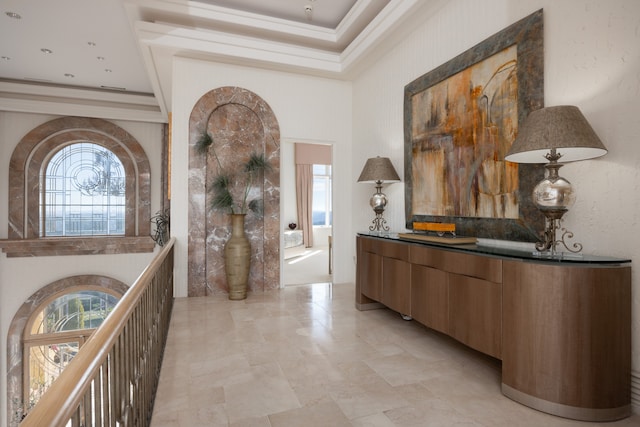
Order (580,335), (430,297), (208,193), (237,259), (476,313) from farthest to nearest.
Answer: (208,193) → (237,259) → (430,297) → (476,313) → (580,335)

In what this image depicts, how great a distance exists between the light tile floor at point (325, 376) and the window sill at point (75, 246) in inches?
→ 168

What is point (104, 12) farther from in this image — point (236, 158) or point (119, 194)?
point (119, 194)

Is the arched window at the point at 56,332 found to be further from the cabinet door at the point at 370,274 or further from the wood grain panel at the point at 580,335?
the wood grain panel at the point at 580,335

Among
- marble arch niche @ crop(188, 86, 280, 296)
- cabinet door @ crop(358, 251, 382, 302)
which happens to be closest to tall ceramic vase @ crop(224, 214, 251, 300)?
marble arch niche @ crop(188, 86, 280, 296)

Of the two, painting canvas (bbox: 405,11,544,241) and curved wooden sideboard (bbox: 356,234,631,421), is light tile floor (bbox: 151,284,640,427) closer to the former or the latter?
curved wooden sideboard (bbox: 356,234,631,421)

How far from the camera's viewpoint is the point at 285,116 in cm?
565

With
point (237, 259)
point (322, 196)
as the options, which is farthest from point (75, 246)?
point (322, 196)

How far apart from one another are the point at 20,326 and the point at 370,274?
7.23m

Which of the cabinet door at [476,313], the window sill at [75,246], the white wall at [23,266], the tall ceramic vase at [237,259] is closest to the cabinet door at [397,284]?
the cabinet door at [476,313]

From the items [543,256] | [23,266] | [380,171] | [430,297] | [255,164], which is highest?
[255,164]

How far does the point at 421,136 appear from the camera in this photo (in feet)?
13.7

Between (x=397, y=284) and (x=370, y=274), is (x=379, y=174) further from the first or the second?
(x=397, y=284)

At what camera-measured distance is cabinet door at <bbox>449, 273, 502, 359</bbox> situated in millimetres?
2441

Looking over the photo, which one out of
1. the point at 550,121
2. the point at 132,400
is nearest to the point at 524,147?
the point at 550,121
